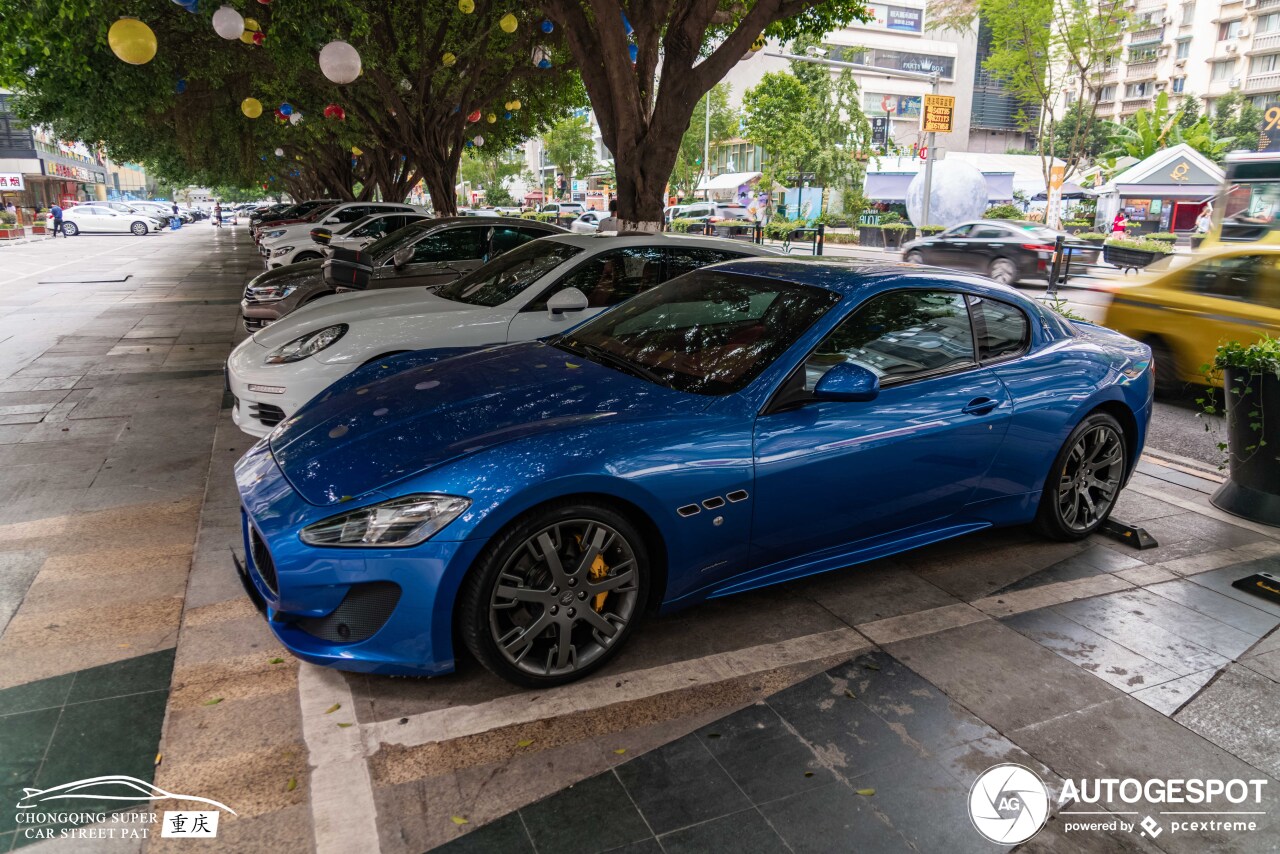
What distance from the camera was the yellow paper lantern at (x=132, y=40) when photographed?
8922 mm

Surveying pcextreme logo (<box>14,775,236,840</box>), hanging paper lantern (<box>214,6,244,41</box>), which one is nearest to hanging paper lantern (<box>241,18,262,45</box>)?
hanging paper lantern (<box>214,6,244,41</box>)

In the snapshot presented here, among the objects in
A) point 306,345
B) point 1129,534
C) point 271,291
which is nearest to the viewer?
point 1129,534

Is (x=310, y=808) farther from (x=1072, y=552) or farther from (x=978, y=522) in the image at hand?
(x=1072, y=552)

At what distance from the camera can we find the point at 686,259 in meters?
6.29

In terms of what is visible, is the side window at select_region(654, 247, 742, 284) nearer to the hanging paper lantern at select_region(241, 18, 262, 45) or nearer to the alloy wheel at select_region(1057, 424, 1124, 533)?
the alloy wheel at select_region(1057, 424, 1124, 533)

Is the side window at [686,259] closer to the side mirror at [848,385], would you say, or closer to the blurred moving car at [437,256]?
the blurred moving car at [437,256]

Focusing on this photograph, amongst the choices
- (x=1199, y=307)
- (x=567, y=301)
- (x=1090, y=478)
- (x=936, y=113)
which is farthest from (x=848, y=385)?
(x=936, y=113)

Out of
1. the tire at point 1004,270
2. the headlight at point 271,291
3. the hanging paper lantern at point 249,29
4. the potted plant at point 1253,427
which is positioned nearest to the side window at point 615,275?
the potted plant at point 1253,427

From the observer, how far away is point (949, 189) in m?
34.8

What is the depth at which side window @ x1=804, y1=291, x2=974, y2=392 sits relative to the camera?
3621 mm

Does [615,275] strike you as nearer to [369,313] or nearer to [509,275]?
[509,275]

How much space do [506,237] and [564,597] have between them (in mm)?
6902

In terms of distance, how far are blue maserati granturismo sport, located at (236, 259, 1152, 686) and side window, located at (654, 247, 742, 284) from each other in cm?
189
